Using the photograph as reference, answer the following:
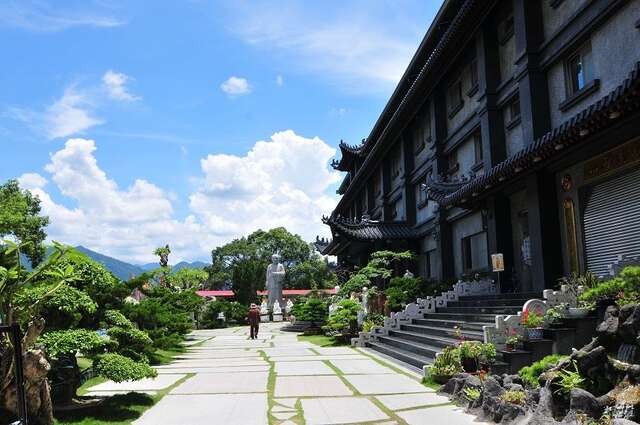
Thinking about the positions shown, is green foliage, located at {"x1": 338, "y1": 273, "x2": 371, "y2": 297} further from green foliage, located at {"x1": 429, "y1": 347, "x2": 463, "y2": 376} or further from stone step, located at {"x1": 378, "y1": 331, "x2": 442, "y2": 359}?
green foliage, located at {"x1": 429, "y1": 347, "x2": 463, "y2": 376}

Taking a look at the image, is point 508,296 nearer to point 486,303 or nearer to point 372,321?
point 486,303

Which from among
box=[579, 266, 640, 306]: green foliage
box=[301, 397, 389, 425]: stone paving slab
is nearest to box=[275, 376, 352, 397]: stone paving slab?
box=[301, 397, 389, 425]: stone paving slab

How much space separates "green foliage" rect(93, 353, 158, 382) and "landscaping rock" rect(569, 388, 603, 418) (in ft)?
16.9

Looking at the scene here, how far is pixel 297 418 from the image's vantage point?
6.98m

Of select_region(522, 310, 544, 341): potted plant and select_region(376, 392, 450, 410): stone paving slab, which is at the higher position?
select_region(522, 310, 544, 341): potted plant

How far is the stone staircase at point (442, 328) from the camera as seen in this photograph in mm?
11359

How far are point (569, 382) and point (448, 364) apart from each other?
310cm

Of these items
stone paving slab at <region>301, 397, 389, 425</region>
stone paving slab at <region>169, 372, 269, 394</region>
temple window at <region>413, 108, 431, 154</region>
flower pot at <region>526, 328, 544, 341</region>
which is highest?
temple window at <region>413, 108, 431, 154</region>

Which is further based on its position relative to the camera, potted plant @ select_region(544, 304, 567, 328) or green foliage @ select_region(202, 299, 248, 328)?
green foliage @ select_region(202, 299, 248, 328)

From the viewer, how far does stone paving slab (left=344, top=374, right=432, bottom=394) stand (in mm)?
8805

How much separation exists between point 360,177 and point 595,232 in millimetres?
22510

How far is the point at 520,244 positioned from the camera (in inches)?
583

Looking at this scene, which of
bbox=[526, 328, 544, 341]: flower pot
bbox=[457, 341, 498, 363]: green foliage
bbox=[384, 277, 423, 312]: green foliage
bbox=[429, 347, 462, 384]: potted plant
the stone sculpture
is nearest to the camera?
bbox=[526, 328, 544, 341]: flower pot

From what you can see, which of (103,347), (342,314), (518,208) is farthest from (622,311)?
(342,314)
